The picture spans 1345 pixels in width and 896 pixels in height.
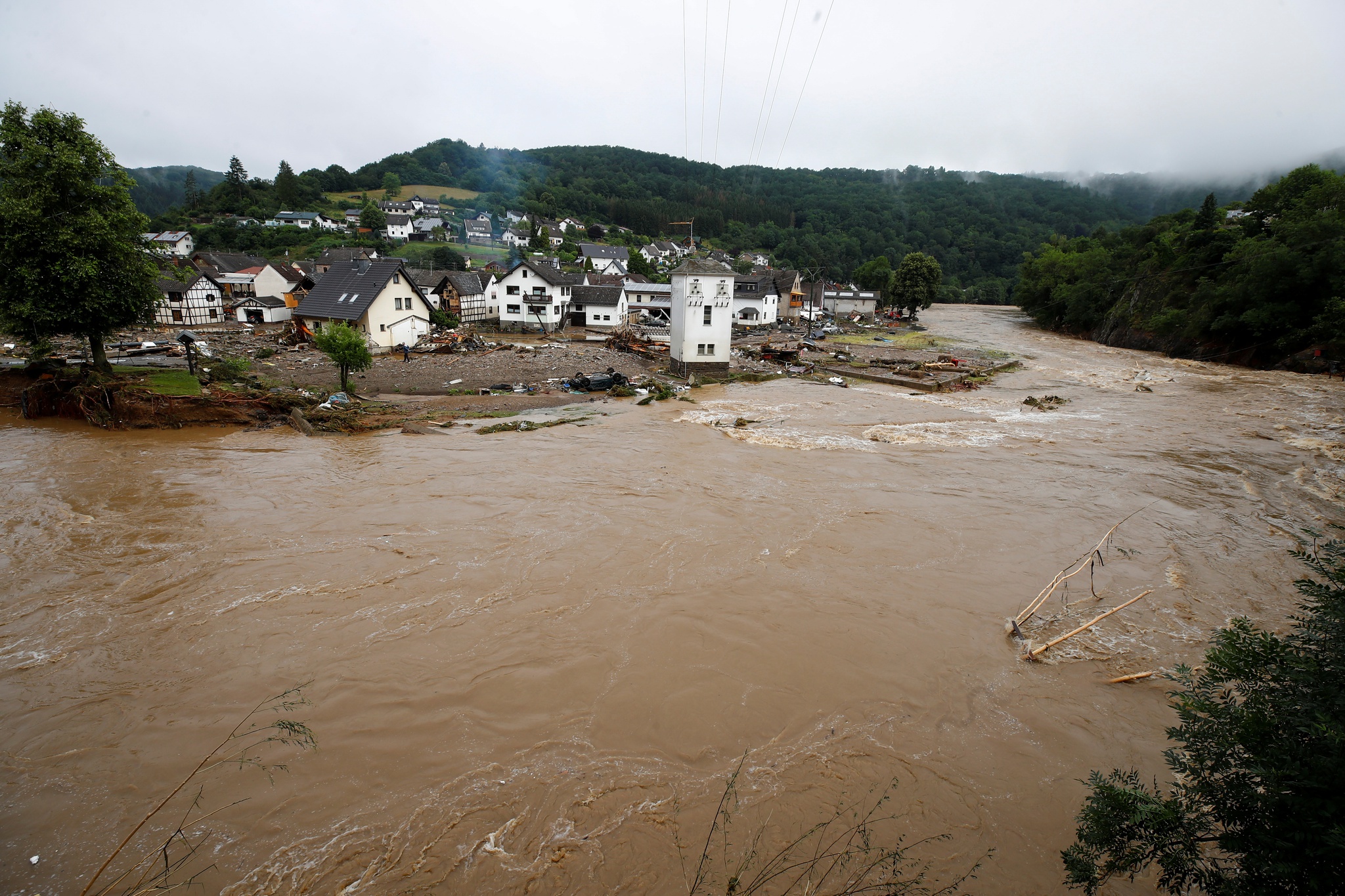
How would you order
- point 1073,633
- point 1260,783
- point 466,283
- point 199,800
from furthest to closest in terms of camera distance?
1. point 466,283
2. point 1073,633
3. point 199,800
4. point 1260,783

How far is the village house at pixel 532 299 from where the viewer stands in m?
48.1

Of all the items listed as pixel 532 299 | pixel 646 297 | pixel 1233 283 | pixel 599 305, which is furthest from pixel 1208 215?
pixel 532 299

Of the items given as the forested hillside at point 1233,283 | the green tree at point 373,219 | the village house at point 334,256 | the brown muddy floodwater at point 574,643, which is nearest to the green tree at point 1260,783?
the brown muddy floodwater at point 574,643

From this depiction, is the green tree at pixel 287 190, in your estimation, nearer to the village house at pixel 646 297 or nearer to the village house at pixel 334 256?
the village house at pixel 334 256

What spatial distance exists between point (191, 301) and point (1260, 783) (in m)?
59.2

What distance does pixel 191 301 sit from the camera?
43.8m

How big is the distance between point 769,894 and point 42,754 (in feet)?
22.9

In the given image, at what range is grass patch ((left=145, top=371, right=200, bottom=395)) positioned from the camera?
1809 cm

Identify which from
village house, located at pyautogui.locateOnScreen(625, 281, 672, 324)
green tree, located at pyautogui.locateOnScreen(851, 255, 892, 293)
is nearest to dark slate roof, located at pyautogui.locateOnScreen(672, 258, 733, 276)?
village house, located at pyautogui.locateOnScreen(625, 281, 672, 324)

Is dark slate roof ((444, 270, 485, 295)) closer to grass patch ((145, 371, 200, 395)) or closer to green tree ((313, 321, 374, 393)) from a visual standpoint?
grass patch ((145, 371, 200, 395))

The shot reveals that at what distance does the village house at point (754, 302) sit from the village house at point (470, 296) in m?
23.0

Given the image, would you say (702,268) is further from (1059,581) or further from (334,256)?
(334,256)

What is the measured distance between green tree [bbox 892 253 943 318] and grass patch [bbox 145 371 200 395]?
200 ft

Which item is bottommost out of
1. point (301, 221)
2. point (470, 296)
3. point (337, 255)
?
point (470, 296)
